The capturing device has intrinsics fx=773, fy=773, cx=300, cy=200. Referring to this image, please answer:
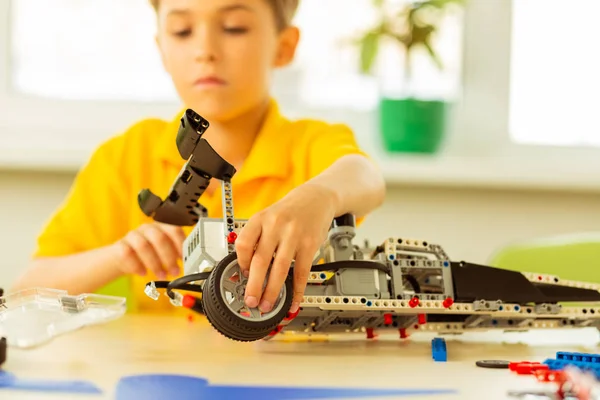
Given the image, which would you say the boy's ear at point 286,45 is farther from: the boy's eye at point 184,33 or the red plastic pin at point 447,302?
the red plastic pin at point 447,302

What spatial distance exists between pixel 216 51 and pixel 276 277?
49cm

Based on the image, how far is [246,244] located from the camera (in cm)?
58

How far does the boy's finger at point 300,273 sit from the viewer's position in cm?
60

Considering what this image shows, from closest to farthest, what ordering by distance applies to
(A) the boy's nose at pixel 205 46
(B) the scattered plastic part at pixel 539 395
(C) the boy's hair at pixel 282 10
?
(B) the scattered plastic part at pixel 539 395, (A) the boy's nose at pixel 205 46, (C) the boy's hair at pixel 282 10


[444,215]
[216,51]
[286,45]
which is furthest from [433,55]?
[216,51]

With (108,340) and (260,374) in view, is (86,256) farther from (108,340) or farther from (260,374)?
(260,374)

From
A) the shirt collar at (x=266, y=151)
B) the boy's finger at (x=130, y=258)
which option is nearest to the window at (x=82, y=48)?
the shirt collar at (x=266, y=151)

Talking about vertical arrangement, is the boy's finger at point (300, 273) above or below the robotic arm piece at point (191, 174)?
below

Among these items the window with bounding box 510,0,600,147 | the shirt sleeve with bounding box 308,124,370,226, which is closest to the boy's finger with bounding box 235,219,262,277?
the shirt sleeve with bounding box 308,124,370,226

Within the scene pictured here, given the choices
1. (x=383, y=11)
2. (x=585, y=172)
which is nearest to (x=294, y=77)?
(x=383, y=11)

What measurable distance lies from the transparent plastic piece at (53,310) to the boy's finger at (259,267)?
0.14 metres

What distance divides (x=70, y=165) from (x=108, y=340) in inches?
38.7

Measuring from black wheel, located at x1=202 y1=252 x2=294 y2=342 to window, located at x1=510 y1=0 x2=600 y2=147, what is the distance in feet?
5.11

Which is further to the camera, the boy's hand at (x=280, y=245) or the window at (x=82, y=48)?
the window at (x=82, y=48)
